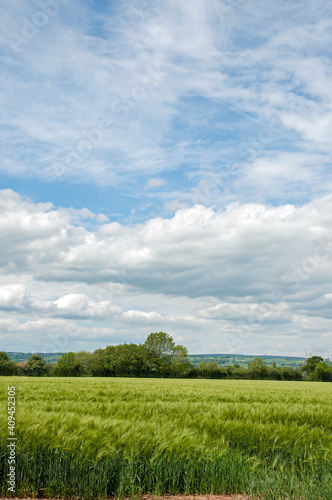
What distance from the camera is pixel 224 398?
15320mm

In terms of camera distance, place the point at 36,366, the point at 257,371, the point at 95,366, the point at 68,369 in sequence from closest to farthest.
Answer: the point at 95,366
the point at 68,369
the point at 257,371
the point at 36,366

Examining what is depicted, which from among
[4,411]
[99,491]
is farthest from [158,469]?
[4,411]

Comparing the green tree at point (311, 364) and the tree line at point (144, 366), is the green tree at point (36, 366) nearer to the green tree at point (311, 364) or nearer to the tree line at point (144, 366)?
the tree line at point (144, 366)

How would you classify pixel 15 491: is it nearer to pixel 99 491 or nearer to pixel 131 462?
pixel 99 491

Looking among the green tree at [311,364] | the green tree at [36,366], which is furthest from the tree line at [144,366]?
the green tree at [311,364]

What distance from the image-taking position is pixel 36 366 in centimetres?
9788

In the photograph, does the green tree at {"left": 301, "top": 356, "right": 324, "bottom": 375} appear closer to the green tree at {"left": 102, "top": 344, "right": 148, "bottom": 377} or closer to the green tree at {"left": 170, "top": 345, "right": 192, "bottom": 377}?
the green tree at {"left": 170, "top": 345, "right": 192, "bottom": 377}

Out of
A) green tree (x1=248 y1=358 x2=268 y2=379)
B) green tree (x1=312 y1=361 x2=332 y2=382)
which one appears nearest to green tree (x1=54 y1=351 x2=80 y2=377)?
green tree (x1=248 y1=358 x2=268 y2=379)

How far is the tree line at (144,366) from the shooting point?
91938 mm

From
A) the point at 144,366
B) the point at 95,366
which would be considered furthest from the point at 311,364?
the point at 95,366

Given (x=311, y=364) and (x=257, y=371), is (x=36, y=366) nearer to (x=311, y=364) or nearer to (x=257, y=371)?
(x=257, y=371)

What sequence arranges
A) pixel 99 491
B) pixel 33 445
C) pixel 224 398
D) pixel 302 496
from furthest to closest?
pixel 224 398
pixel 33 445
pixel 99 491
pixel 302 496

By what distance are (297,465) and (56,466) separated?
408 centimetres

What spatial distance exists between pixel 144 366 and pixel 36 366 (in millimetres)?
29762
